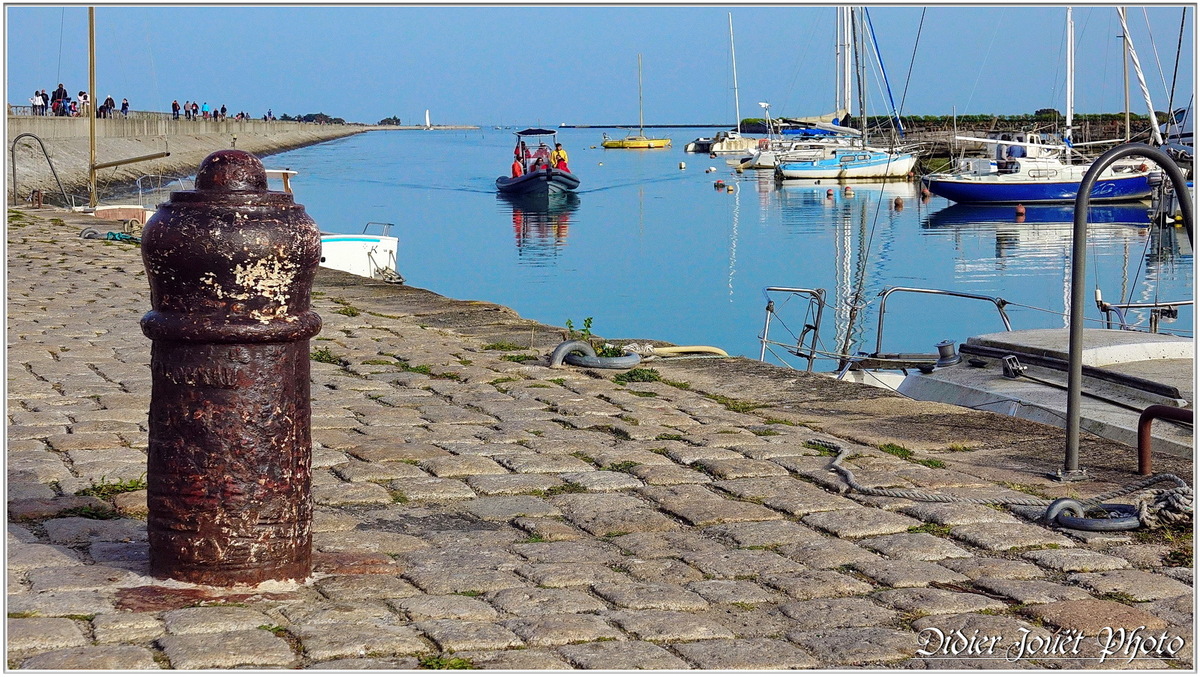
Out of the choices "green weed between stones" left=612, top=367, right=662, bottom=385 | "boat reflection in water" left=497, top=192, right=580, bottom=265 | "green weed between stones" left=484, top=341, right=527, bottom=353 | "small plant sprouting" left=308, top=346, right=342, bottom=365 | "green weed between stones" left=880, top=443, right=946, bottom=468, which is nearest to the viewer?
"green weed between stones" left=880, top=443, right=946, bottom=468

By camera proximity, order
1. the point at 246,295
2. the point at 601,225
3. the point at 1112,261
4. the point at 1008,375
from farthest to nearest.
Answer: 1. the point at 601,225
2. the point at 1112,261
3. the point at 1008,375
4. the point at 246,295

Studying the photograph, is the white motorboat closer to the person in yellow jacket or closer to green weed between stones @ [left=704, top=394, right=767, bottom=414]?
green weed between stones @ [left=704, top=394, right=767, bottom=414]

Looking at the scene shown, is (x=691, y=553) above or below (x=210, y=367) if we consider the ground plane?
below

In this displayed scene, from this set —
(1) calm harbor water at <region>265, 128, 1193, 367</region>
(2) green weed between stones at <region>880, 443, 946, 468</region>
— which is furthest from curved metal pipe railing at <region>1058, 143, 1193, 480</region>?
(1) calm harbor water at <region>265, 128, 1193, 367</region>

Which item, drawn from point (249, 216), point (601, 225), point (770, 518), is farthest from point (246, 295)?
point (601, 225)

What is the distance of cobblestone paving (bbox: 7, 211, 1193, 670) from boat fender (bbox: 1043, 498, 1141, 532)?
9 cm

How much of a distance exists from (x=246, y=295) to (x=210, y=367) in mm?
230

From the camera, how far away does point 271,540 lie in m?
3.55

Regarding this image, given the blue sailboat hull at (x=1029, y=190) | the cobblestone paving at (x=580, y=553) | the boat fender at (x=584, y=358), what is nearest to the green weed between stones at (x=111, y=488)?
the cobblestone paving at (x=580, y=553)

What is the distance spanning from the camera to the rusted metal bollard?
3.39 m

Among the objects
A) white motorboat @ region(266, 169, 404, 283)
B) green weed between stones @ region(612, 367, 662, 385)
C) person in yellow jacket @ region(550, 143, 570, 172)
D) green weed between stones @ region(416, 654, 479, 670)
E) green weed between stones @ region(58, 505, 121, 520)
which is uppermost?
person in yellow jacket @ region(550, 143, 570, 172)

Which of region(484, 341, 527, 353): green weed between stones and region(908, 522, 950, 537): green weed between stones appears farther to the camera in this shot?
region(484, 341, 527, 353): green weed between stones

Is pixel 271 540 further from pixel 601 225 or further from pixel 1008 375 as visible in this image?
pixel 601 225

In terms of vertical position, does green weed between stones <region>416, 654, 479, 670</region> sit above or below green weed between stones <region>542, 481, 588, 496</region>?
below
